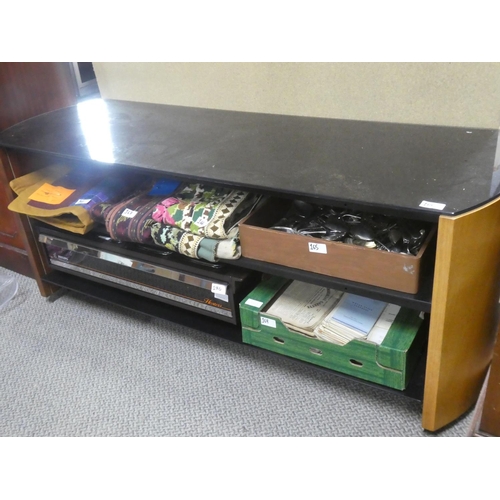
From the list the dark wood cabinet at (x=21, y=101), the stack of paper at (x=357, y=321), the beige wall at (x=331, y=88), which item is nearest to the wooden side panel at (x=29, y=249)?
the dark wood cabinet at (x=21, y=101)

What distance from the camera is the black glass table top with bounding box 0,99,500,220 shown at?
1.13 m

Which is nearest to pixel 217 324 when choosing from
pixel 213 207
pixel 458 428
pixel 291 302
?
pixel 291 302

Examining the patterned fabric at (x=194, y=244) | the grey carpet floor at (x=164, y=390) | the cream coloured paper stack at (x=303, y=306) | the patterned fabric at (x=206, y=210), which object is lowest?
the grey carpet floor at (x=164, y=390)

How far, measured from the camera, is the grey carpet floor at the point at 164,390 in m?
1.40

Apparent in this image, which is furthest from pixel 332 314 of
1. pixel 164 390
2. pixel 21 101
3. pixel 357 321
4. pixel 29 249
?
pixel 21 101

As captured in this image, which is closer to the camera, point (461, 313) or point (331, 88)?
point (461, 313)

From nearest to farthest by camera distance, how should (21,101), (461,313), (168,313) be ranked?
(461,313) → (168,313) → (21,101)

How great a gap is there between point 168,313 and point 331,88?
85 cm

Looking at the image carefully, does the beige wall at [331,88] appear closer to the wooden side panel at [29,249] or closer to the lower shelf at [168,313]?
the wooden side panel at [29,249]

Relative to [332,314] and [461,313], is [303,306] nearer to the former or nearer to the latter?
[332,314]

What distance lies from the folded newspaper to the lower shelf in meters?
0.13

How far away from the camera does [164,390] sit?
1531 mm

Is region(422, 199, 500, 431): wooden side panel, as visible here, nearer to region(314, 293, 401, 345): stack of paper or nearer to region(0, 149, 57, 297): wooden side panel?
region(314, 293, 401, 345): stack of paper

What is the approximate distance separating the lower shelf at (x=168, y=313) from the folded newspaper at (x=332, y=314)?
126 millimetres
